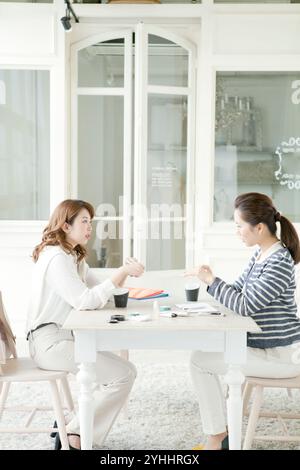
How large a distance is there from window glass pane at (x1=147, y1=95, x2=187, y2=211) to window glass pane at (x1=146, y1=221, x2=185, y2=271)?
5.3 inches

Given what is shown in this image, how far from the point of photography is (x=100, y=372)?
2.95 m

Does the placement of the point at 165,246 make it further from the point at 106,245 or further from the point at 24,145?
the point at 24,145

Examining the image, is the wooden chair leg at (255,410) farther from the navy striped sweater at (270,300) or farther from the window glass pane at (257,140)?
the window glass pane at (257,140)

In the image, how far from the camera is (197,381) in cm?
294

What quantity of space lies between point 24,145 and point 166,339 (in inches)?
123

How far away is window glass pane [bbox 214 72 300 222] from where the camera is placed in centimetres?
531

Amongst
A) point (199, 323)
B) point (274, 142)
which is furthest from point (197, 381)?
point (274, 142)

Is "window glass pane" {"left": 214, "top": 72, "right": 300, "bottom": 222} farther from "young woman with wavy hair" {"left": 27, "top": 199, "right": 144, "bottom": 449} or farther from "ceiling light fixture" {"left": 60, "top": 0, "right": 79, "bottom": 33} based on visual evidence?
"young woman with wavy hair" {"left": 27, "top": 199, "right": 144, "bottom": 449}

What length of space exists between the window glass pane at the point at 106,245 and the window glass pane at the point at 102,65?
111 cm

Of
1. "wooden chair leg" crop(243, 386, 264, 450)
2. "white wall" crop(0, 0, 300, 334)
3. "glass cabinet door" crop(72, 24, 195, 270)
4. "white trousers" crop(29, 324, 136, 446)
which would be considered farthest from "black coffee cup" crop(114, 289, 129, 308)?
"white wall" crop(0, 0, 300, 334)

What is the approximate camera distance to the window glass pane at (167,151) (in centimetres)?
534

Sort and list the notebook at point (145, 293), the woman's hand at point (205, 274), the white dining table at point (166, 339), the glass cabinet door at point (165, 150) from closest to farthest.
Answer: the white dining table at point (166, 339) → the woman's hand at point (205, 274) → the notebook at point (145, 293) → the glass cabinet door at point (165, 150)

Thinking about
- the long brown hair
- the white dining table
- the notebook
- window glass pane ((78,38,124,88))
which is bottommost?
the white dining table

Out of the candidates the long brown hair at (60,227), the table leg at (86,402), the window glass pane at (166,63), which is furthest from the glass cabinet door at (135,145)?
the table leg at (86,402)
